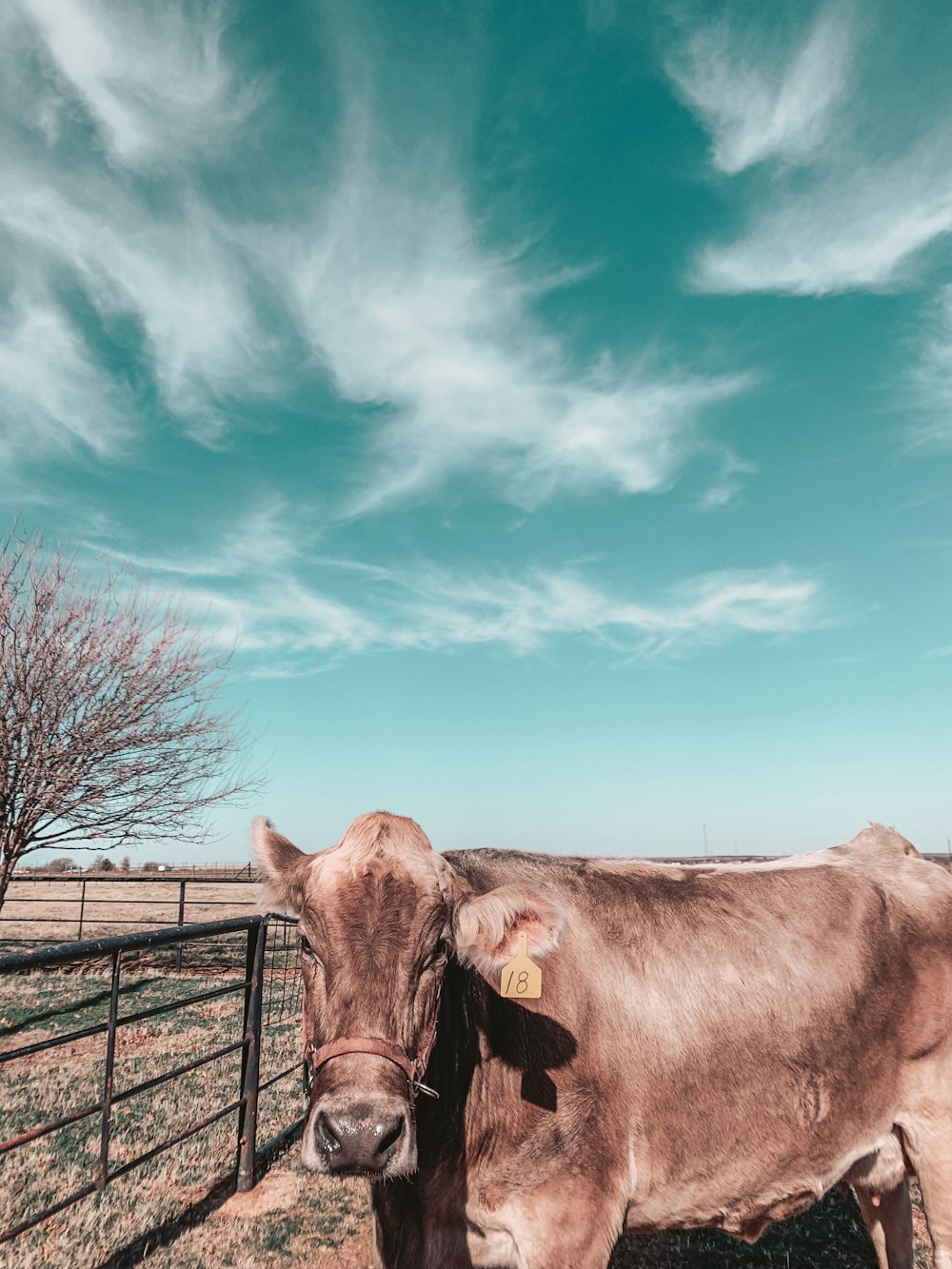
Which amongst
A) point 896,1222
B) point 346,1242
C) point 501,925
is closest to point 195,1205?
point 346,1242

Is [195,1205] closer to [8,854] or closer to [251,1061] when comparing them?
[251,1061]

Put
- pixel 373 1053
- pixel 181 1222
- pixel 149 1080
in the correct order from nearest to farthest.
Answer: pixel 373 1053 < pixel 181 1222 < pixel 149 1080

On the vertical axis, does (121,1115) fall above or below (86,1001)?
below

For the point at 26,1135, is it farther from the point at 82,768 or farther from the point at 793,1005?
the point at 82,768

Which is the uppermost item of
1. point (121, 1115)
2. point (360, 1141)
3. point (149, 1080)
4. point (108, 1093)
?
point (360, 1141)

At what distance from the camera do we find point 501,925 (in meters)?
2.80

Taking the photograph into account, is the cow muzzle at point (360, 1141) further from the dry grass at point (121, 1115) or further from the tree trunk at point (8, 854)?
the tree trunk at point (8, 854)

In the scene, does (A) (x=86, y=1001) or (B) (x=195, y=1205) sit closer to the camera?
(B) (x=195, y=1205)

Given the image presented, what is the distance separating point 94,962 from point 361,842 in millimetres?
15878

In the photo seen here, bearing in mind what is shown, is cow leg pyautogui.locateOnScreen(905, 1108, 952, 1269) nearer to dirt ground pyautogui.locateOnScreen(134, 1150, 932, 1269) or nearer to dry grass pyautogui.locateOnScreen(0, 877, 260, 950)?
dirt ground pyautogui.locateOnScreen(134, 1150, 932, 1269)

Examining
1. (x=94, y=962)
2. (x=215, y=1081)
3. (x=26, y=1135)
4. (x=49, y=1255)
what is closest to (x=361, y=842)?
(x=26, y=1135)

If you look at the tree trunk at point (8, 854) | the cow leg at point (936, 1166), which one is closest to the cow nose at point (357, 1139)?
the cow leg at point (936, 1166)

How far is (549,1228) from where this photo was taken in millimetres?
2879

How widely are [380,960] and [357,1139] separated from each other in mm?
492
